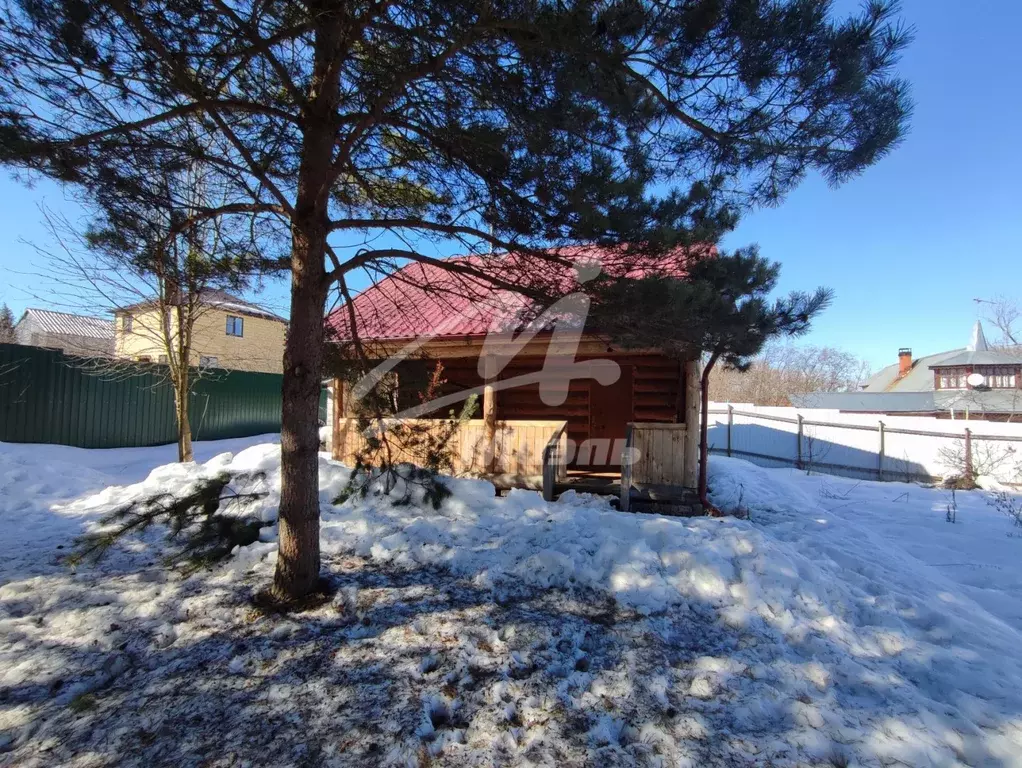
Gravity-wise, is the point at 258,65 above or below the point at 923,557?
above

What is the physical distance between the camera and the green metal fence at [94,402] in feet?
31.2

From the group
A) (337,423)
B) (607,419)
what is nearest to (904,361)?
(607,419)

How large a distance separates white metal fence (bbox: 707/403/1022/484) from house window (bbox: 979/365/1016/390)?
2054 cm

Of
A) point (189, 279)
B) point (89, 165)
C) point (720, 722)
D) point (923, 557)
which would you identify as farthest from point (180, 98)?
point (923, 557)

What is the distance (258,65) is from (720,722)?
16.3ft

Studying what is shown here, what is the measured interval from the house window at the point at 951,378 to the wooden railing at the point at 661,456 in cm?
3340

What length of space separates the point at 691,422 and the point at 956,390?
32726 mm

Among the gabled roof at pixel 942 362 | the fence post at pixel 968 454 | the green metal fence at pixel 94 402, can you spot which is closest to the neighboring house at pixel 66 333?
the green metal fence at pixel 94 402

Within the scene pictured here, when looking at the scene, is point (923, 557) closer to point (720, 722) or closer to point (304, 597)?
point (720, 722)

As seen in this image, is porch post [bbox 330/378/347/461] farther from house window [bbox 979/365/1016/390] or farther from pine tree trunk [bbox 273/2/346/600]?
house window [bbox 979/365/1016/390]

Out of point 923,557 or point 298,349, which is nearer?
point 298,349

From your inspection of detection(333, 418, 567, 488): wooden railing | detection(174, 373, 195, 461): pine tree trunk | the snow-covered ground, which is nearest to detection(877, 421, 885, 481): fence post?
the snow-covered ground

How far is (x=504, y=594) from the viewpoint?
11.8 feet

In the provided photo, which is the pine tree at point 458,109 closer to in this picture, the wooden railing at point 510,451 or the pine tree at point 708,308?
the pine tree at point 708,308
